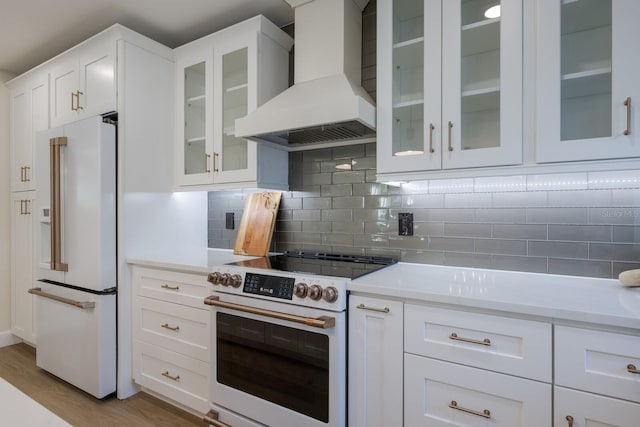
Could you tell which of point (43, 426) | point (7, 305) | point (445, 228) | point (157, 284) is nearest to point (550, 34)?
point (445, 228)

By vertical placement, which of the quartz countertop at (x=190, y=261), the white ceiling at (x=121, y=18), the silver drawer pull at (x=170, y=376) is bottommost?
the silver drawer pull at (x=170, y=376)

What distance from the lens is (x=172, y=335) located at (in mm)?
2180

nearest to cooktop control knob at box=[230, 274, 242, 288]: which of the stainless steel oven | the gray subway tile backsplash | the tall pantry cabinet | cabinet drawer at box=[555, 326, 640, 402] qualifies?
the stainless steel oven

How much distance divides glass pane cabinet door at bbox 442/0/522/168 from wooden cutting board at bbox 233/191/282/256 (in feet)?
4.26

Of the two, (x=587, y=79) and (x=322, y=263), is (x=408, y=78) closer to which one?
(x=587, y=79)

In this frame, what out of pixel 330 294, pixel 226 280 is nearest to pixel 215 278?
pixel 226 280

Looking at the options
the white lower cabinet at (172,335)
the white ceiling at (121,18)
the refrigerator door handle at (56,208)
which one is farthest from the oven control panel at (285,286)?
the white ceiling at (121,18)

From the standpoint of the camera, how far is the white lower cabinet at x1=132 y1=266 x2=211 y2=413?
6.72 ft

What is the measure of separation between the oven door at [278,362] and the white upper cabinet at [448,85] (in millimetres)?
871

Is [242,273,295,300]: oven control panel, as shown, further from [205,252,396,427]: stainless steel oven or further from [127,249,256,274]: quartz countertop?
[127,249,256,274]: quartz countertop

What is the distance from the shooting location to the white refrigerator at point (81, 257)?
89.2 inches

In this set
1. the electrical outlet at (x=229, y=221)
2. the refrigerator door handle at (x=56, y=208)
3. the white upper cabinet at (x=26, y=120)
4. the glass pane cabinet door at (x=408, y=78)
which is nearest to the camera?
the glass pane cabinet door at (x=408, y=78)

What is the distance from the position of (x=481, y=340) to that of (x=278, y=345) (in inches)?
35.3

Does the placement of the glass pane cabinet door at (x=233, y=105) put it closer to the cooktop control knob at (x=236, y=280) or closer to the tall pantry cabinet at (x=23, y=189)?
the cooktop control knob at (x=236, y=280)
